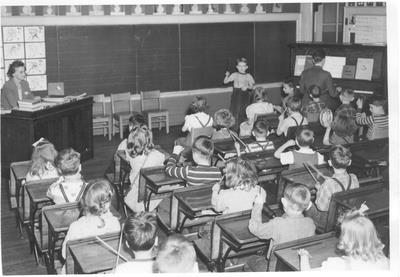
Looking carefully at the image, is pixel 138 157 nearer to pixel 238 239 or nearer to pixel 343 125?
pixel 238 239

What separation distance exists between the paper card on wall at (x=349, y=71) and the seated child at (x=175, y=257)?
7080mm

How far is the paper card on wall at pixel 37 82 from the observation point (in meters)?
8.09

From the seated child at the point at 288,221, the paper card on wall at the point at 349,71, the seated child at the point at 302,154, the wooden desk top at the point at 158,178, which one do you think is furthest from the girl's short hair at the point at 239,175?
the paper card on wall at the point at 349,71

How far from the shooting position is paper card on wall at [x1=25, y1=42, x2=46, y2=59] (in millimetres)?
7992

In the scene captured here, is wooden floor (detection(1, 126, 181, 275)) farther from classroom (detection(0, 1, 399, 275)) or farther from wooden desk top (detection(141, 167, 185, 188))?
wooden desk top (detection(141, 167, 185, 188))

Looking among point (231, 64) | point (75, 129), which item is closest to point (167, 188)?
point (75, 129)

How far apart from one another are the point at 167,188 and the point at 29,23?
454 centimetres

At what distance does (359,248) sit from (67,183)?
84.9 inches

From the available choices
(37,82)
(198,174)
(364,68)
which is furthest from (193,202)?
(364,68)

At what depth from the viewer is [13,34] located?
25.8 ft

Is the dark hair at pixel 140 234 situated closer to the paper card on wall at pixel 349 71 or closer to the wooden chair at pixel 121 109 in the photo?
the wooden chair at pixel 121 109

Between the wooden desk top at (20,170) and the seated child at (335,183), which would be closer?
the seated child at (335,183)

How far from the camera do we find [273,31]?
991 centimetres

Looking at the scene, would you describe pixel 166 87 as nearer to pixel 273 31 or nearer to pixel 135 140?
pixel 273 31
